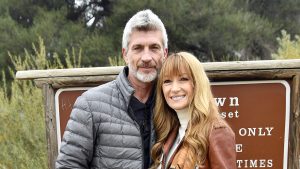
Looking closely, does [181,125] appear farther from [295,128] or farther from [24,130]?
[24,130]

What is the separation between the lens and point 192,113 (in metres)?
1.98

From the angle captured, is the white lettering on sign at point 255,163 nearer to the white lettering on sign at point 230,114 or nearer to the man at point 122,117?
the white lettering on sign at point 230,114

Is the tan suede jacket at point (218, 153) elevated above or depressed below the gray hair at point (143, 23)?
below

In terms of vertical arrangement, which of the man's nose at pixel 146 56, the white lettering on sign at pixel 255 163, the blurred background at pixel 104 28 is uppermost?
the blurred background at pixel 104 28

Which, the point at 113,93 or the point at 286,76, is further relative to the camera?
the point at 286,76

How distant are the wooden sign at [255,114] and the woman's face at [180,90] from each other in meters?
0.53

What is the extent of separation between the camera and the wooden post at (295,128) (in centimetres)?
245

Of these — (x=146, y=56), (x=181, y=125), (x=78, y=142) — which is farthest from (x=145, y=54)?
(x=78, y=142)

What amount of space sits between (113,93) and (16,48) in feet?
30.1

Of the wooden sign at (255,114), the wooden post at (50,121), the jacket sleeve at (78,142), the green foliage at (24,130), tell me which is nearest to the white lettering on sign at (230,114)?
the wooden sign at (255,114)

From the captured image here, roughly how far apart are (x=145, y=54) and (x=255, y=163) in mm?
933

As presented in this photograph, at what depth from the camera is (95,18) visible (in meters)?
12.2

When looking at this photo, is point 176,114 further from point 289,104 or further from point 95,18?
point 95,18

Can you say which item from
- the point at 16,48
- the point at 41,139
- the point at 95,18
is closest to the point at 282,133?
the point at 41,139
